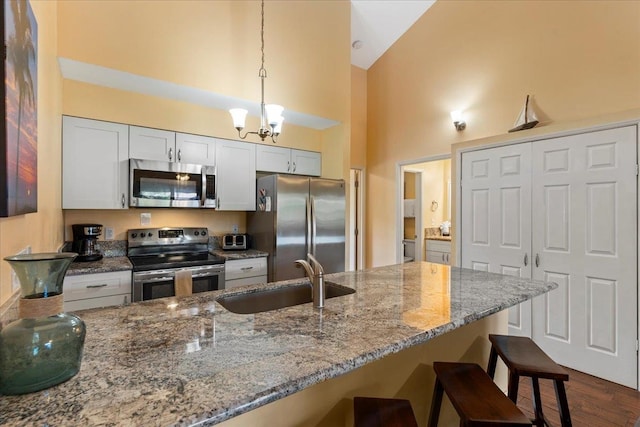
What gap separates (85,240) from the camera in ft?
8.99

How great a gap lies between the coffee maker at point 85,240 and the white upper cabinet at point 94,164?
0.61 ft

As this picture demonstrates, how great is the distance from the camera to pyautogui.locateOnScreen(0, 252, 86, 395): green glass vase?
0.64 m

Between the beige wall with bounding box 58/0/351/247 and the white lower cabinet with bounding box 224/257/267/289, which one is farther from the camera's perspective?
the white lower cabinet with bounding box 224/257/267/289

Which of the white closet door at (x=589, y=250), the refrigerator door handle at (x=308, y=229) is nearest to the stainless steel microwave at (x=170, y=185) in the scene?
the refrigerator door handle at (x=308, y=229)

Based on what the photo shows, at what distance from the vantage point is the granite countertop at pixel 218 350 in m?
0.63

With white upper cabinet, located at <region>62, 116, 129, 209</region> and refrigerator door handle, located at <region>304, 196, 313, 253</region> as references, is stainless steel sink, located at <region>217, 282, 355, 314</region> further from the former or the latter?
white upper cabinet, located at <region>62, 116, 129, 209</region>

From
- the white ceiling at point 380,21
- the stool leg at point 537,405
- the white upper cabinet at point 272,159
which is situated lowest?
the stool leg at point 537,405

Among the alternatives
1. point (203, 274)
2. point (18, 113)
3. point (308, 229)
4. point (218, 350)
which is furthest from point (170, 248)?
point (218, 350)

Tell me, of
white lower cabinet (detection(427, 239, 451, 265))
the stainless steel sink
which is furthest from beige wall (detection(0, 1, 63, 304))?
white lower cabinet (detection(427, 239, 451, 265))

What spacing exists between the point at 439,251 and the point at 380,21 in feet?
11.8

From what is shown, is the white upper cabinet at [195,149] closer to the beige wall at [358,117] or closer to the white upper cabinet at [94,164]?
the white upper cabinet at [94,164]

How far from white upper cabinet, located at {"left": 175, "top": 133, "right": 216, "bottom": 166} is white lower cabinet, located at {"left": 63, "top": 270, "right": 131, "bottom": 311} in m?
1.24

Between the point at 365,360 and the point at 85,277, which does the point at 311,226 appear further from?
the point at 365,360

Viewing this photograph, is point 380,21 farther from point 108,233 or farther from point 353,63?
point 108,233
